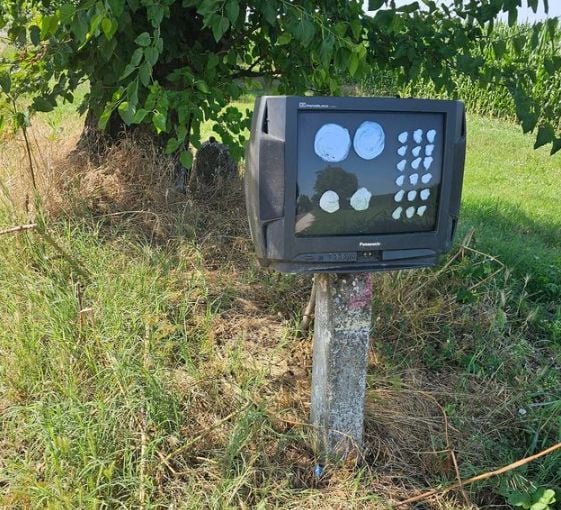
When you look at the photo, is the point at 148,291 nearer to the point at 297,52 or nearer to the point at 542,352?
the point at 297,52

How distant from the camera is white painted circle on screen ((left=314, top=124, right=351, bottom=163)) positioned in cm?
168

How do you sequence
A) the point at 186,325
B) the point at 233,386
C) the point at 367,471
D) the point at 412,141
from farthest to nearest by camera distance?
the point at 186,325, the point at 233,386, the point at 367,471, the point at 412,141

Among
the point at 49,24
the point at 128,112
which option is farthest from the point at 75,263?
the point at 49,24

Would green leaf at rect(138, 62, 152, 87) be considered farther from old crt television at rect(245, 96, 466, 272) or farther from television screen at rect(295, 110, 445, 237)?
television screen at rect(295, 110, 445, 237)

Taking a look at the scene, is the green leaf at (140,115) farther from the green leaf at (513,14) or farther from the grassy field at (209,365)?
the green leaf at (513,14)

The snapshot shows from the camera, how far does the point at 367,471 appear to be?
7.22ft

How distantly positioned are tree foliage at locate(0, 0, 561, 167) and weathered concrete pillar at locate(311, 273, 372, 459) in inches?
41.7

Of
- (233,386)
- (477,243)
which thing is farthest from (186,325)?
(477,243)

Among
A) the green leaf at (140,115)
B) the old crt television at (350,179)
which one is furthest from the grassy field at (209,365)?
the old crt television at (350,179)

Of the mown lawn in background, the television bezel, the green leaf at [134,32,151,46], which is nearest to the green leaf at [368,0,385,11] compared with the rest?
the green leaf at [134,32,151,46]

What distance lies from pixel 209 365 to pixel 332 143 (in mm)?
1210

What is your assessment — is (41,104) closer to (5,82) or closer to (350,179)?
(5,82)

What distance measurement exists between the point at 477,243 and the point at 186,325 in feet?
7.42

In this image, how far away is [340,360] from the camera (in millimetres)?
2082
